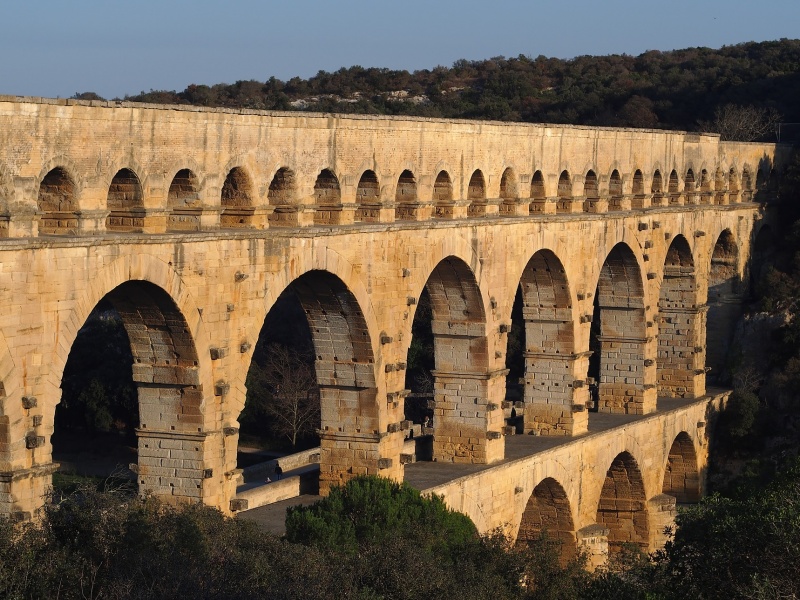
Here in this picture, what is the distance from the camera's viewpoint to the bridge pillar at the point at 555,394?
32.6m

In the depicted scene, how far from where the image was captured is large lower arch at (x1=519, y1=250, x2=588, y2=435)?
106ft

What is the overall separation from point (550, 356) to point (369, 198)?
27.5 feet

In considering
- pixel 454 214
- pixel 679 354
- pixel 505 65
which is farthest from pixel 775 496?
pixel 505 65

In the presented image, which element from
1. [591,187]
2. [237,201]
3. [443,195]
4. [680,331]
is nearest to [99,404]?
[680,331]

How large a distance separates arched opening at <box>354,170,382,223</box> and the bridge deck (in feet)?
14.8

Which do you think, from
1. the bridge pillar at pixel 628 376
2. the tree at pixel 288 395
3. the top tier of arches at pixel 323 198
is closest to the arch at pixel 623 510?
the bridge pillar at pixel 628 376

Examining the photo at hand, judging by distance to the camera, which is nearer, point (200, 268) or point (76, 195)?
point (76, 195)

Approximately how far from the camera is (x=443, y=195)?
2816 cm

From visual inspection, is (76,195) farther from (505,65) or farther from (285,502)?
(505,65)

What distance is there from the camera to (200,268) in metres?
21.1

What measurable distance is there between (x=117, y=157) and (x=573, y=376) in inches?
595

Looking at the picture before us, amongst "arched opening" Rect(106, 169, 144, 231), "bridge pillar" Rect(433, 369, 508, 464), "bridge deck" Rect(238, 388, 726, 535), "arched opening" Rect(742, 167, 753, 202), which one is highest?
"arched opening" Rect(106, 169, 144, 231)

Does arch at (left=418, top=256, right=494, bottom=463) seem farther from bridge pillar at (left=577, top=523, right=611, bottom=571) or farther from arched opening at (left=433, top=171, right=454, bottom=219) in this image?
bridge pillar at (left=577, top=523, right=611, bottom=571)

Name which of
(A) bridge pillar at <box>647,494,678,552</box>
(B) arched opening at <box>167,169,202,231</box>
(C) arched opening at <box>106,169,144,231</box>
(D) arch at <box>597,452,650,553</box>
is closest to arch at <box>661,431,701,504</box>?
(A) bridge pillar at <box>647,494,678,552</box>
